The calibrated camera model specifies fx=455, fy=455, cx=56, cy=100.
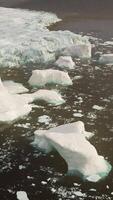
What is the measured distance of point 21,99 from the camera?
6.29 m

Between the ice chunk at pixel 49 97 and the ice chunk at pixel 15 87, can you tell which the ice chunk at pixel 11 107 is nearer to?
the ice chunk at pixel 49 97

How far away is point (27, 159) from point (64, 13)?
38.7 feet

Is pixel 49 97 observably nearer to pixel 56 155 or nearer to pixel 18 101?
pixel 18 101

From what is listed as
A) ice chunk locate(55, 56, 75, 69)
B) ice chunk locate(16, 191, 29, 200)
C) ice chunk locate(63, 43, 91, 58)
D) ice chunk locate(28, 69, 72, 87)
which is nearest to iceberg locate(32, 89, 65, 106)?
ice chunk locate(28, 69, 72, 87)

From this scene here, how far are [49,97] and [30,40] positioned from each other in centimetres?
390

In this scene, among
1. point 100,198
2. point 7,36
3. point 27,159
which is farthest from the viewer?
point 7,36

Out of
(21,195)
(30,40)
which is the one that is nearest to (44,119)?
(21,195)

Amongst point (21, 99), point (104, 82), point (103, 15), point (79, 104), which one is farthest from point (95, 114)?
point (103, 15)

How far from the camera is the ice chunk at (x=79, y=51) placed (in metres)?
9.11

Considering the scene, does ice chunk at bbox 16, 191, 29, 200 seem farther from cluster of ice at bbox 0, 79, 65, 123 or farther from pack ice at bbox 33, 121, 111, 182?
cluster of ice at bbox 0, 79, 65, 123

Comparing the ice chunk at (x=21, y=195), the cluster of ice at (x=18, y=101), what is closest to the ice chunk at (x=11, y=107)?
the cluster of ice at (x=18, y=101)

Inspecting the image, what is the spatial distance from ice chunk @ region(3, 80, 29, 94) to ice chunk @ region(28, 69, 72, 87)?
258 millimetres

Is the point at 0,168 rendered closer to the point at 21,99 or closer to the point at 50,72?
the point at 21,99

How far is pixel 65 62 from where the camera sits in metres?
8.41
